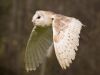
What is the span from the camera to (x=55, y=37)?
128 inches

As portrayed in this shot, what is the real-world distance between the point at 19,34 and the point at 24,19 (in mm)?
339

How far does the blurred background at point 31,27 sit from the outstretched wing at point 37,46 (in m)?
2.64

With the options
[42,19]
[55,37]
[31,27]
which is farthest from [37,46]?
[31,27]

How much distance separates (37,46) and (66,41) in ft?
2.39

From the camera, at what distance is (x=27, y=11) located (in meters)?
7.62

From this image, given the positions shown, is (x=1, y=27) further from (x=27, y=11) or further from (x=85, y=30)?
(x=85, y=30)

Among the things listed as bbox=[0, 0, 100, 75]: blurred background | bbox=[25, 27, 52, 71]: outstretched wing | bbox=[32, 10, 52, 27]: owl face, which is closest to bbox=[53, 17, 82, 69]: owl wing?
bbox=[32, 10, 52, 27]: owl face

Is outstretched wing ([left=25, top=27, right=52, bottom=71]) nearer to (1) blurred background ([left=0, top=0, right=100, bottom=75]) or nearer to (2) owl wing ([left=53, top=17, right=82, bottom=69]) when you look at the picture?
(2) owl wing ([left=53, top=17, right=82, bottom=69])

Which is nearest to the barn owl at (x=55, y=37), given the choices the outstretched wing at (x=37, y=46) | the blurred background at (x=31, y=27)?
the outstretched wing at (x=37, y=46)

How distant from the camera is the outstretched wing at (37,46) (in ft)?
12.6

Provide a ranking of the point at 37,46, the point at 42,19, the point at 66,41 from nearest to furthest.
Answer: the point at 66,41, the point at 42,19, the point at 37,46

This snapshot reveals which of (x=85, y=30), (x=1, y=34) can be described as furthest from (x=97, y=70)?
(x=1, y=34)

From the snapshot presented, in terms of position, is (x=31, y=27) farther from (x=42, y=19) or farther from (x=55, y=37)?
(x=55, y=37)

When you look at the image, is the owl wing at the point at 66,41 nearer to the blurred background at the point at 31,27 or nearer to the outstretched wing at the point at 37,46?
the outstretched wing at the point at 37,46
